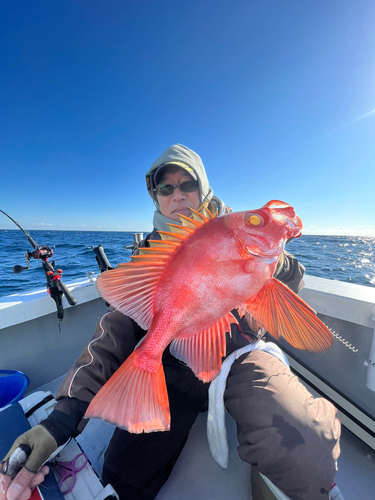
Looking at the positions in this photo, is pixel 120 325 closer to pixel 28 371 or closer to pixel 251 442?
pixel 251 442

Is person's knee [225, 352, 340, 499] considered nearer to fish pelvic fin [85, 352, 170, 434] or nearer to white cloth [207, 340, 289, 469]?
white cloth [207, 340, 289, 469]

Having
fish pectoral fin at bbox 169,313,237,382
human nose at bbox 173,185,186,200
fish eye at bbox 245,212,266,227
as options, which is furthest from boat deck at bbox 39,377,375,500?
human nose at bbox 173,185,186,200

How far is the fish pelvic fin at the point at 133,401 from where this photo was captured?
92cm

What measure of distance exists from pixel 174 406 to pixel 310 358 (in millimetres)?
1440

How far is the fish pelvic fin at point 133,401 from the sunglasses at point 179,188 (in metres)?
1.56

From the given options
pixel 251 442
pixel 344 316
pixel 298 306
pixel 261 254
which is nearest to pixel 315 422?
pixel 251 442

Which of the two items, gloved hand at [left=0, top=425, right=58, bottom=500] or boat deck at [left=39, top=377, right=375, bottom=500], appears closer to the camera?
gloved hand at [left=0, top=425, right=58, bottom=500]

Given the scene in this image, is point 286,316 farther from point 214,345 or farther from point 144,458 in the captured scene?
point 144,458

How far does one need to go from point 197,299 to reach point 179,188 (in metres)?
1.42

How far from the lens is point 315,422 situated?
108cm

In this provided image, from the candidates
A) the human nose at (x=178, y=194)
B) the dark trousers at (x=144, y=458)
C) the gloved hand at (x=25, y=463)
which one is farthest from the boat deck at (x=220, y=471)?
the human nose at (x=178, y=194)

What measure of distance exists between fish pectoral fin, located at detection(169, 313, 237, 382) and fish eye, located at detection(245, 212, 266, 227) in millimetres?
448

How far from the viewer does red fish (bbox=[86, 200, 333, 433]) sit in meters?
0.93

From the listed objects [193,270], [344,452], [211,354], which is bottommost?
[344,452]
